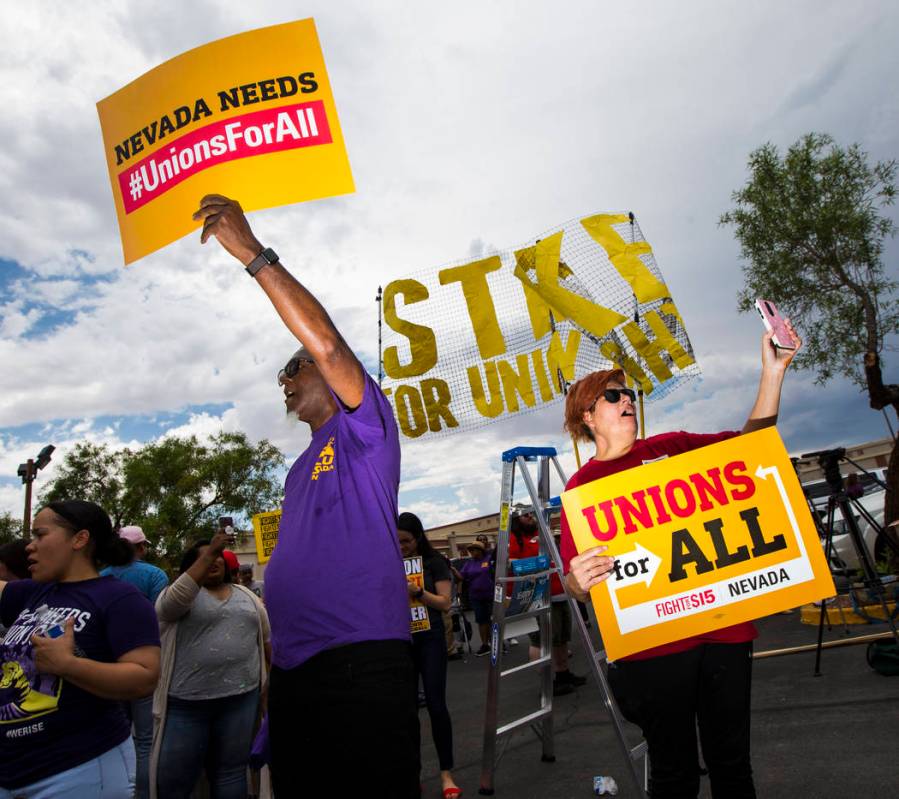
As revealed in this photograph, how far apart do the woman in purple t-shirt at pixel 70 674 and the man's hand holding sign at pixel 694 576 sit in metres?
1.65

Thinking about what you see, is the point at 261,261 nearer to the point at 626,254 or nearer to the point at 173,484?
the point at 626,254

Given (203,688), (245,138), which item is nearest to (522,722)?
(203,688)

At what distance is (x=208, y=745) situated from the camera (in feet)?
13.0

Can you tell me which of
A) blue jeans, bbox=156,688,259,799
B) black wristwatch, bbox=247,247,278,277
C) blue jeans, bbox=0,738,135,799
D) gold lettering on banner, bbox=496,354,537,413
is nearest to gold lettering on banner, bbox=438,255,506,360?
gold lettering on banner, bbox=496,354,537,413

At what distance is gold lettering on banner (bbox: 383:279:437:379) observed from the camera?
6.41 m

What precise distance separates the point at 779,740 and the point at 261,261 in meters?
5.15

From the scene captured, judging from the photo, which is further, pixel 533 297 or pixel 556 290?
pixel 533 297

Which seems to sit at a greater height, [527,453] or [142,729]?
[527,453]

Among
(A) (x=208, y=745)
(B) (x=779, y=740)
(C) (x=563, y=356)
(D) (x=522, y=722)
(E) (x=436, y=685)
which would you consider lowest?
(B) (x=779, y=740)

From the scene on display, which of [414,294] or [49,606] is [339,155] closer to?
[49,606]

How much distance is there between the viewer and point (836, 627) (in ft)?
31.2

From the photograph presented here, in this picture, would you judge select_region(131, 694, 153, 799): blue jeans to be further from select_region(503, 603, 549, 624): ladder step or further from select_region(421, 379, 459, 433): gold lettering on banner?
select_region(421, 379, 459, 433): gold lettering on banner

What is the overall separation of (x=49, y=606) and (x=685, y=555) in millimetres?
2357

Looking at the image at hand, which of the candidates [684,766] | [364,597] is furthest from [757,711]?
[364,597]
